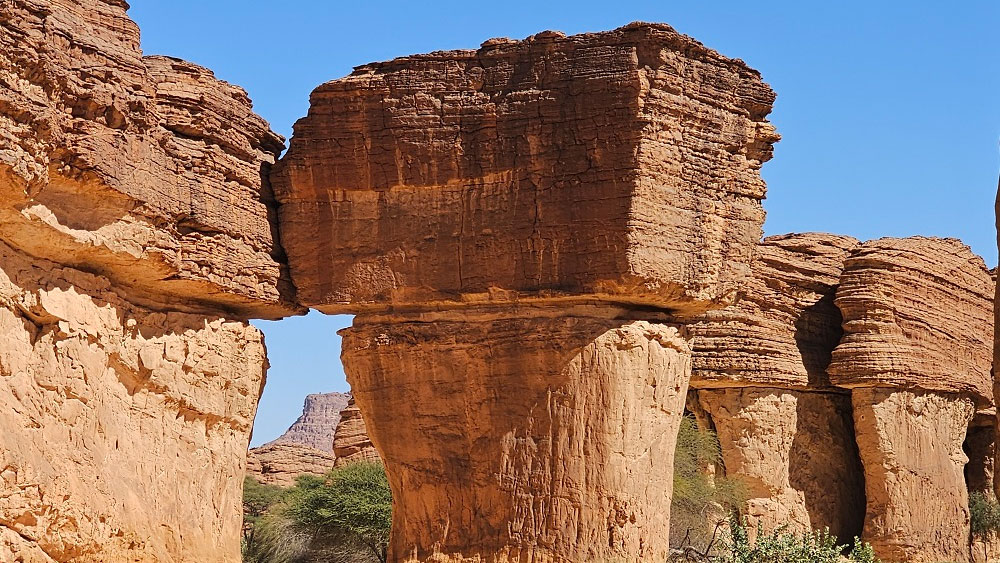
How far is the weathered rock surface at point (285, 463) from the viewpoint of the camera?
35031mm

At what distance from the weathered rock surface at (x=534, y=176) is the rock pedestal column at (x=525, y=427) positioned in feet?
1.38

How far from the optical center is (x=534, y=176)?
43.9 ft

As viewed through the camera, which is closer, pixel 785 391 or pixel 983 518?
pixel 785 391

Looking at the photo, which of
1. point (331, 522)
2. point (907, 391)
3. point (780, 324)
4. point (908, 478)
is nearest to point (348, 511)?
point (331, 522)

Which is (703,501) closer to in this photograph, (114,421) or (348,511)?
(348,511)

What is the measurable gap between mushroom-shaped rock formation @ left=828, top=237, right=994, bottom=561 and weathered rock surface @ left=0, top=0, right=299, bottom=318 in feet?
41.6

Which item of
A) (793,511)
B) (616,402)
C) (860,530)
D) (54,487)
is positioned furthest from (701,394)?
(54,487)

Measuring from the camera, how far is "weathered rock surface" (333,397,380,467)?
2812 centimetres

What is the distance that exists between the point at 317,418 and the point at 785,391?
7042 centimetres

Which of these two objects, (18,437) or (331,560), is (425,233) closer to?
(18,437)

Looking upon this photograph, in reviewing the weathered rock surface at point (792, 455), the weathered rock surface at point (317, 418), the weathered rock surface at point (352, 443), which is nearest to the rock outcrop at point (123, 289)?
the weathered rock surface at point (792, 455)

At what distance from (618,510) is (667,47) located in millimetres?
4411

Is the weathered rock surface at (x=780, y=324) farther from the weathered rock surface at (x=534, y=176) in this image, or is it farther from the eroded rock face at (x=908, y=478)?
the weathered rock surface at (x=534, y=176)

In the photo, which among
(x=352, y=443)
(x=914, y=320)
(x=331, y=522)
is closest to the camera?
(x=914, y=320)
